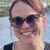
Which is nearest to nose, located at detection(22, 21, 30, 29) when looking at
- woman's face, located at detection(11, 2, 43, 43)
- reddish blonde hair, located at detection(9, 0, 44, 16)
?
woman's face, located at detection(11, 2, 43, 43)

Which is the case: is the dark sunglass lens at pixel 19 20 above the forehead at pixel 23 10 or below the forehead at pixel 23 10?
below

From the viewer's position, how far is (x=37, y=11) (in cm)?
128

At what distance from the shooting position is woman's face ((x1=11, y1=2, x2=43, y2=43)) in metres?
1.24

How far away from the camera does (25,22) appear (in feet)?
4.12

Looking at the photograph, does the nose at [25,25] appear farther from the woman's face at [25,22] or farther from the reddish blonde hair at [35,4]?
the reddish blonde hair at [35,4]

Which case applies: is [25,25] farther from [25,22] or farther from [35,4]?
A: [35,4]

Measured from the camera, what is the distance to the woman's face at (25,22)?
1236 millimetres

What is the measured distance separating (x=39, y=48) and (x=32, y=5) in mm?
265

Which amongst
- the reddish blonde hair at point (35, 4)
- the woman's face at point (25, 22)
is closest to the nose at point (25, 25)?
the woman's face at point (25, 22)

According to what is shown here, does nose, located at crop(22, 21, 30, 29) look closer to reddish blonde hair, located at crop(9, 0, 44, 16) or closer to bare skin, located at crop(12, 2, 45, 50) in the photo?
bare skin, located at crop(12, 2, 45, 50)

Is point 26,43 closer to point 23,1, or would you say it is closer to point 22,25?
point 22,25

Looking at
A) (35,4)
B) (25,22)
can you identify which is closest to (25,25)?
(25,22)

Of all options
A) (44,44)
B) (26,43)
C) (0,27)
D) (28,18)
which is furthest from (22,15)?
(0,27)

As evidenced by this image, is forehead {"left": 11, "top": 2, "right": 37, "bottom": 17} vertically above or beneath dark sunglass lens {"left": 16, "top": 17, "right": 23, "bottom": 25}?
above
